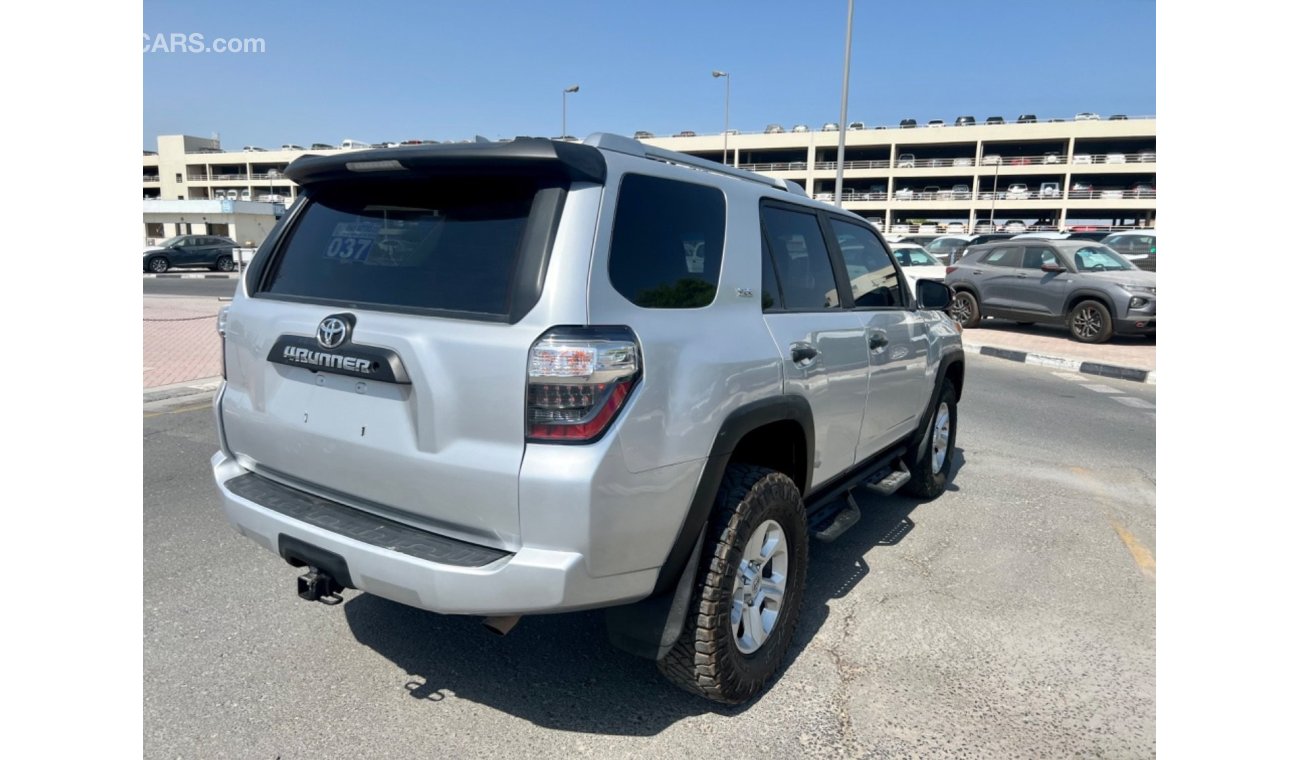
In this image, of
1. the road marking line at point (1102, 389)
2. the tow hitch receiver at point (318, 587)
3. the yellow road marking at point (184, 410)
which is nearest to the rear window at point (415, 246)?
the tow hitch receiver at point (318, 587)

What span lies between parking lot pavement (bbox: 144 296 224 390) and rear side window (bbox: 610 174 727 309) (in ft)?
23.9

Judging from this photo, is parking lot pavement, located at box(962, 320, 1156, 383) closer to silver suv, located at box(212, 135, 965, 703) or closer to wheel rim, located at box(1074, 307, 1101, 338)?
wheel rim, located at box(1074, 307, 1101, 338)

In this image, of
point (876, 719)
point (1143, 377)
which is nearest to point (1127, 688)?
point (876, 719)

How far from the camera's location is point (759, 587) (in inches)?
114

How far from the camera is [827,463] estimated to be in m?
3.48

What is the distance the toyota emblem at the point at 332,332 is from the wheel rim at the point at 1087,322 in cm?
1421

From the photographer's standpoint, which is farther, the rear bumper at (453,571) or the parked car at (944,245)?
the parked car at (944,245)

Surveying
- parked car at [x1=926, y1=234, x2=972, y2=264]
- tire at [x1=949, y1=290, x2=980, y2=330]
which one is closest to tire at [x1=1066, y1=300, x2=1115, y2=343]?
tire at [x1=949, y1=290, x2=980, y2=330]

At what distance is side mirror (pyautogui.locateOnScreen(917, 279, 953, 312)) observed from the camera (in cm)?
475

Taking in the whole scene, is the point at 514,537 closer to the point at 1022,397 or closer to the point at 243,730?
the point at 243,730

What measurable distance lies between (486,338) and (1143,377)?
11.2 meters

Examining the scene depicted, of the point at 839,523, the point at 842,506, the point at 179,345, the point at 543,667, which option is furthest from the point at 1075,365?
the point at 179,345

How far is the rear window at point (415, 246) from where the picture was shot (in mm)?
2395

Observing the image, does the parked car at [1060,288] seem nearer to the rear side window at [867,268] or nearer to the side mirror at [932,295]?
the side mirror at [932,295]
